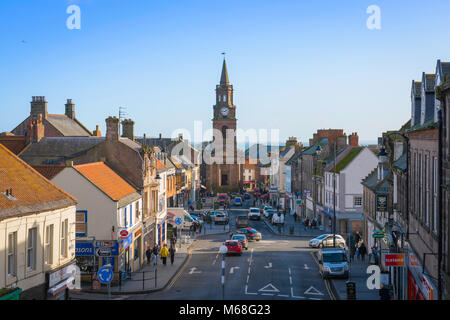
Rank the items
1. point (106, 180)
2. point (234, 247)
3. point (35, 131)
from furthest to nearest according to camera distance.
→ point (35, 131), point (234, 247), point (106, 180)

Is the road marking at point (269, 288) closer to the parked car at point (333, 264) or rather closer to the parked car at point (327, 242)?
the parked car at point (333, 264)

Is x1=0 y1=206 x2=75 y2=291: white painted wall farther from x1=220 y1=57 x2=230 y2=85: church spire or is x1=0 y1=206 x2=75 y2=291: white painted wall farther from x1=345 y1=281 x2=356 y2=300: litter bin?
x1=220 y1=57 x2=230 y2=85: church spire

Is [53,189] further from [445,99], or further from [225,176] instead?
[225,176]

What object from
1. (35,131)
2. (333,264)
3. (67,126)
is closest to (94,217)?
(333,264)

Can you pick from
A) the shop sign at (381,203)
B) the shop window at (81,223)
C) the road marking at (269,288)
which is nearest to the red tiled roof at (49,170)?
the shop window at (81,223)

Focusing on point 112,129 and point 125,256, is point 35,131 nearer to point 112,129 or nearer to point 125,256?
point 112,129

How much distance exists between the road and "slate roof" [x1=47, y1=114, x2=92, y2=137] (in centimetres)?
2448

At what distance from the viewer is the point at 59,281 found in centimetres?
2167

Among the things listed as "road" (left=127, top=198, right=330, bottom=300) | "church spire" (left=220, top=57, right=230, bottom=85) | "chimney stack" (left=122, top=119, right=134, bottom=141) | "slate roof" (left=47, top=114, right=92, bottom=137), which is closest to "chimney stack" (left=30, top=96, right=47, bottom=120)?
"slate roof" (left=47, top=114, right=92, bottom=137)

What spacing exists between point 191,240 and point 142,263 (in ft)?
48.4

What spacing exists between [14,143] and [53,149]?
5.91 metres

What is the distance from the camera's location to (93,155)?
1542 inches

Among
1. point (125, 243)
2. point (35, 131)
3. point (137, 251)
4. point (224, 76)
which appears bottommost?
point (137, 251)

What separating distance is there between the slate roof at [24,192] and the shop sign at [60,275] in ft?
8.55
